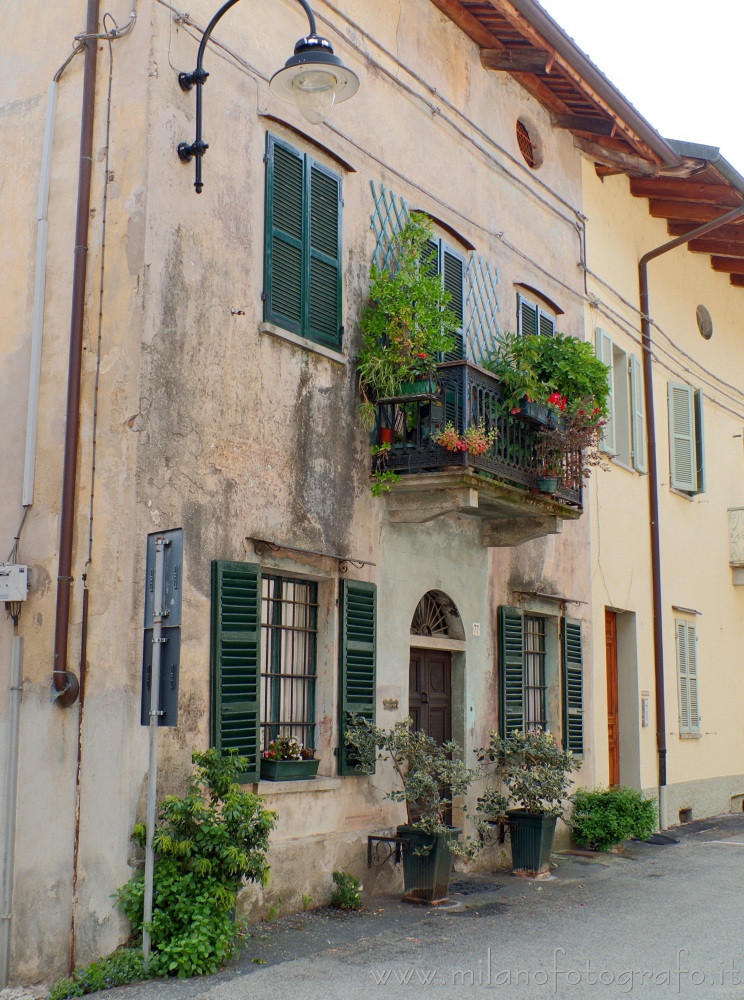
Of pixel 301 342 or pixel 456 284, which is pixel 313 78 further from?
pixel 456 284

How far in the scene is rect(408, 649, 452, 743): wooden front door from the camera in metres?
11.3

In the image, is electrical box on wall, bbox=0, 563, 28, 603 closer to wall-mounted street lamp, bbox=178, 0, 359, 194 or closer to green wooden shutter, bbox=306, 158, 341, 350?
green wooden shutter, bbox=306, 158, 341, 350

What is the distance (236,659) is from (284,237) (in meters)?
3.49

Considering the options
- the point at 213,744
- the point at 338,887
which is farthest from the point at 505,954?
the point at 213,744

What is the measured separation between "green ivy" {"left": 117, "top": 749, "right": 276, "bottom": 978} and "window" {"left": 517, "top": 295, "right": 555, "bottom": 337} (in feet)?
24.0

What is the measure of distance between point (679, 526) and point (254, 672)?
1018cm

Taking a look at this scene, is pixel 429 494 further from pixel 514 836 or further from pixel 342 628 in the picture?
pixel 514 836

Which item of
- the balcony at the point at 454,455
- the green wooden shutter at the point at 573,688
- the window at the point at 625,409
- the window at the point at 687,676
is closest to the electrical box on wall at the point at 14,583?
the balcony at the point at 454,455

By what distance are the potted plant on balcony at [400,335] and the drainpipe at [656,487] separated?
6.70 metres

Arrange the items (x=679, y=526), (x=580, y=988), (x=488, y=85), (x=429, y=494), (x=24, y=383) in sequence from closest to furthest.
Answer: (x=580, y=988)
(x=24, y=383)
(x=429, y=494)
(x=488, y=85)
(x=679, y=526)

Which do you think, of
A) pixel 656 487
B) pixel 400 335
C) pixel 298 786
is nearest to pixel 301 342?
pixel 400 335

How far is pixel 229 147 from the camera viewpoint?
9.05 metres

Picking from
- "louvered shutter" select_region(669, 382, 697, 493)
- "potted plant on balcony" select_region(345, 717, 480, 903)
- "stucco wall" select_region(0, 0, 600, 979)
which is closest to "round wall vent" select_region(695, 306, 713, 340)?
"louvered shutter" select_region(669, 382, 697, 493)

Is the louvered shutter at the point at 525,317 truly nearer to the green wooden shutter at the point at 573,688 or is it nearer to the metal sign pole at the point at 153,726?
the green wooden shutter at the point at 573,688
